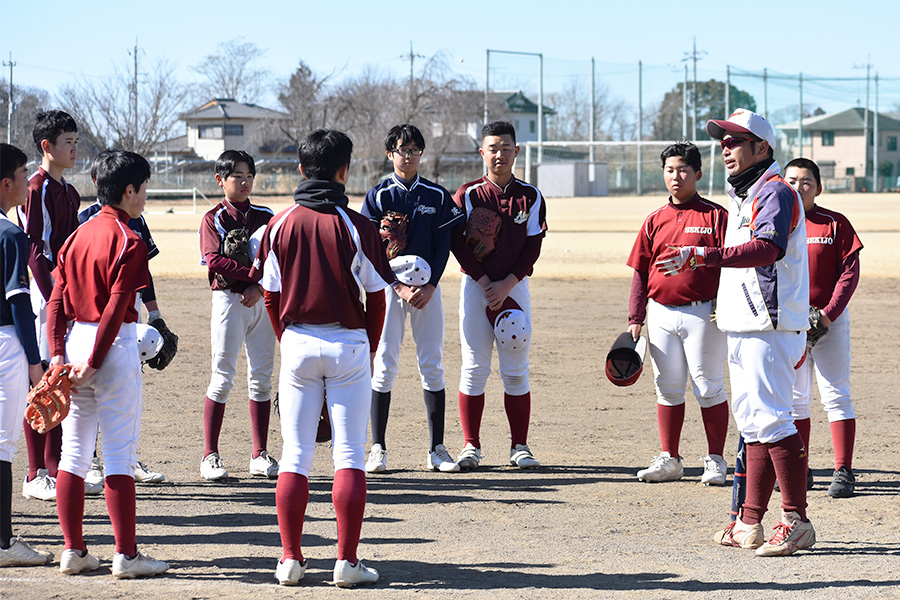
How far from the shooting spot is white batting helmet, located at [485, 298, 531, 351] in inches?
257

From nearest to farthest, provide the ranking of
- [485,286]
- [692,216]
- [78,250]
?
[78,250], [692,216], [485,286]

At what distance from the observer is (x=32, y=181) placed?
223 inches

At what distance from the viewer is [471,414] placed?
676cm

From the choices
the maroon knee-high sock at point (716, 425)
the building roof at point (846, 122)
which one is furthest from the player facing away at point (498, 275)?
the building roof at point (846, 122)

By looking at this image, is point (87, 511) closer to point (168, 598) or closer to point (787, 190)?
point (168, 598)

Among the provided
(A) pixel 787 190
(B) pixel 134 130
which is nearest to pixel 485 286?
(A) pixel 787 190

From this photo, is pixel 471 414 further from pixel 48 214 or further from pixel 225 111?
pixel 225 111

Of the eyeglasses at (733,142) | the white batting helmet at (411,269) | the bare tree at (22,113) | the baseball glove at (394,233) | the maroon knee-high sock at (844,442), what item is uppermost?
the bare tree at (22,113)

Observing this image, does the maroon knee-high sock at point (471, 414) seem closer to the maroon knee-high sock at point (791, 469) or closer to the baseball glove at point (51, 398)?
the maroon knee-high sock at point (791, 469)

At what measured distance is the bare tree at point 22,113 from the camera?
45.3 metres

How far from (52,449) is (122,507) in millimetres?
1796

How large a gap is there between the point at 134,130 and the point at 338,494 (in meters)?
49.4

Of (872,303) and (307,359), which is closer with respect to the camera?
(307,359)

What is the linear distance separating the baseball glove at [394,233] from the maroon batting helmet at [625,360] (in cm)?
156
